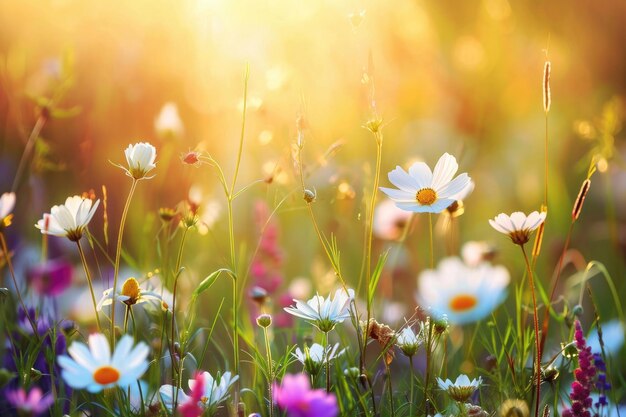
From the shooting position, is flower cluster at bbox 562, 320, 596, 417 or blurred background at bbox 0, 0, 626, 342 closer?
flower cluster at bbox 562, 320, 596, 417

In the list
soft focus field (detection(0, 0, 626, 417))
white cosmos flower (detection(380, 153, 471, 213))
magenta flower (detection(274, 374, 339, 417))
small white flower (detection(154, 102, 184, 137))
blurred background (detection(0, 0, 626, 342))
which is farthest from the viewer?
blurred background (detection(0, 0, 626, 342))

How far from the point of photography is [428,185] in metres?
0.77

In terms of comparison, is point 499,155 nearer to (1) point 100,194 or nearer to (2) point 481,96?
(2) point 481,96

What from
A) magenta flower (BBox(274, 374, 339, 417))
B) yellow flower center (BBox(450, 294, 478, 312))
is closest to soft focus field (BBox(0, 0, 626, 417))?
yellow flower center (BBox(450, 294, 478, 312))

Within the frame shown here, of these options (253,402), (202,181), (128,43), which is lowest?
(253,402)

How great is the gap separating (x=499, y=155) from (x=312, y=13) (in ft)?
2.28

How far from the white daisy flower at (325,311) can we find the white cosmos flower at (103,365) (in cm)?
16

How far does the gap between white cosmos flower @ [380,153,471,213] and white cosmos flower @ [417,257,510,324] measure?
4.1 inches

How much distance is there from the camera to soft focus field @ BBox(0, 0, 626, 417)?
0.86 metres

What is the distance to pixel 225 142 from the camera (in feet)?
6.64

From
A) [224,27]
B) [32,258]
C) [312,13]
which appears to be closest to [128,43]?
[224,27]

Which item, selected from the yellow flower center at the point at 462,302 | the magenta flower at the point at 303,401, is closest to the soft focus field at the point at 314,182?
the yellow flower center at the point at 462,302

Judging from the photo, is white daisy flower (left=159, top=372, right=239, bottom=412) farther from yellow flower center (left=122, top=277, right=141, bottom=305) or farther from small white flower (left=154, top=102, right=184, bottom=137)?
small white flower (left=154, top=102, right=184, bottom=137)

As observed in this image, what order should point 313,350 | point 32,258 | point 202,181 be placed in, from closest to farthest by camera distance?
point 313,350 < point 32,258 < point 202,181
